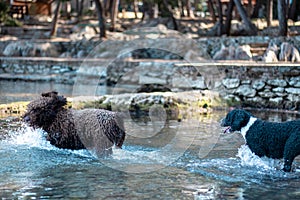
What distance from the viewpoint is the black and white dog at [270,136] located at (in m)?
6.79

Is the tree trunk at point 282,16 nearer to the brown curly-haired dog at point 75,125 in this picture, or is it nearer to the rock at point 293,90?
the rock at point 293,90

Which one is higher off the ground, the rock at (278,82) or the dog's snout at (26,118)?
the dog's snout at (26,118)

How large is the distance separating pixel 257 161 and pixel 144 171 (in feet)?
4.83

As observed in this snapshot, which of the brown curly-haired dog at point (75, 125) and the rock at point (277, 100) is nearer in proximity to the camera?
the brown curly-haired dog at point (75, 125)

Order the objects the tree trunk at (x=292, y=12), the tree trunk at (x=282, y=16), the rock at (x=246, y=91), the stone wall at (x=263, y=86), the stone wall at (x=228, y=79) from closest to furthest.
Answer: the stone wall at (x=263, y=86), the stone wall at (x=228, y=79), the rock at (x=246, y=91), the tree trunk at (x=282, y=16), the tree trunk at (x=292, y=12)

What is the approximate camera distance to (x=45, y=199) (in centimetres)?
582

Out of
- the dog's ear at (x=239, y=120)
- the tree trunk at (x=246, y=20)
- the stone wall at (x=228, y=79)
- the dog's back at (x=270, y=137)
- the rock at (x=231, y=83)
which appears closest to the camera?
the dog's back at (x=270, y=137)

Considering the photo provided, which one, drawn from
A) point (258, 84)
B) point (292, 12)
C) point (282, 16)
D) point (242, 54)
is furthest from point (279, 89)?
point (292, 12)

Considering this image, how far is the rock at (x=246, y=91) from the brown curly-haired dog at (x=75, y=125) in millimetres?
6743

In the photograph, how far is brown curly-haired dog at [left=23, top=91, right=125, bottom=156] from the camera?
303 inches

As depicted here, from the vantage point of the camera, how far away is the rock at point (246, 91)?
45.9 ft

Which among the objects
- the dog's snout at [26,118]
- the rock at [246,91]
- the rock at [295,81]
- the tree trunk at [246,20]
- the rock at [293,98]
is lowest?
the rock at [293,98]

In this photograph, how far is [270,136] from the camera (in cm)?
706

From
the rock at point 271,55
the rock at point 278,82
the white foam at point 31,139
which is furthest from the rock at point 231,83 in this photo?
the white foam at point 31,139
